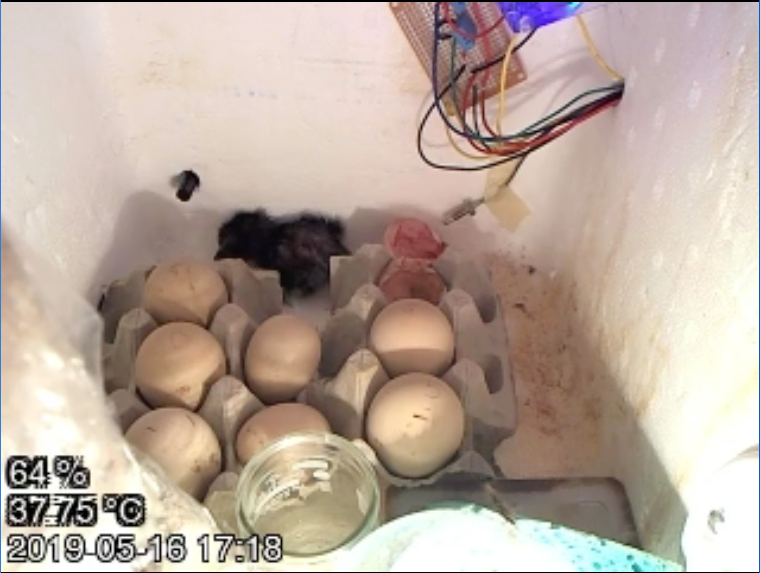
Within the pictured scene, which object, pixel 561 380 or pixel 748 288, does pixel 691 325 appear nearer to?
pixel 748 288

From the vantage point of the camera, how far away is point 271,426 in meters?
0.92

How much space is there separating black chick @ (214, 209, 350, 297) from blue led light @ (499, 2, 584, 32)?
0.40 m

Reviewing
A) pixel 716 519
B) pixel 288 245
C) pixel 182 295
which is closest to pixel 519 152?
pixel 288 245

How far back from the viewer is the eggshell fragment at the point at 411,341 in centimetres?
101

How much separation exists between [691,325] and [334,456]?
32 cm

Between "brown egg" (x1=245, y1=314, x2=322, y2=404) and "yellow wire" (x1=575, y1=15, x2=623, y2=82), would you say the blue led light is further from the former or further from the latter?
"brown egg" (x1=245, y1=314, x2=322, y2=404)

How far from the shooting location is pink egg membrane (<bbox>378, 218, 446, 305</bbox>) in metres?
1.12

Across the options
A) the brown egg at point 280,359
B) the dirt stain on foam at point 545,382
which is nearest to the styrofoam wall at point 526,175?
the dirt stain on foam at point 545,382

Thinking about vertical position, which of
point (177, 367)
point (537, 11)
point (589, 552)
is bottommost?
point (177, 367)

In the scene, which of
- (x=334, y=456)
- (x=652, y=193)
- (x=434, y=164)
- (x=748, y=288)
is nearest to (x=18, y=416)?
(x=334, y=456)

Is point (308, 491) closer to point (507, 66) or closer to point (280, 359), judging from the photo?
point (280, 359)

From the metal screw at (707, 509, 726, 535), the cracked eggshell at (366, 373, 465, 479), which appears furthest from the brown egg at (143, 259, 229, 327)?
the metal screw at (707, 509, 726, 535)

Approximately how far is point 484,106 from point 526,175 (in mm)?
122

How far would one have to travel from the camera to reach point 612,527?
90cm
